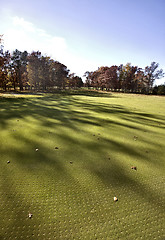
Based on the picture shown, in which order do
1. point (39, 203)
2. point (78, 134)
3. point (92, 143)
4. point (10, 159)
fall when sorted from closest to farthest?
1. point (39, 203)
2. point (10, 159)
3. point (92, 143)
4. point (78, 134)

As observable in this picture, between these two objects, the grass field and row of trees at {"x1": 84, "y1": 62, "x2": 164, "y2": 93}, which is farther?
row of trees at {"x1": 84, "y1": 62, "x2": 164, "y2": 93}

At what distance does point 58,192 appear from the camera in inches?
82.7

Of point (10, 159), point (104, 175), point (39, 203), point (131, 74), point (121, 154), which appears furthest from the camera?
point (131, 74)

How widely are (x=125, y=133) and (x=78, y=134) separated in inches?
79.5

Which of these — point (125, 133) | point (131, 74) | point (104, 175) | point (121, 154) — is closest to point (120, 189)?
point (104, 175)

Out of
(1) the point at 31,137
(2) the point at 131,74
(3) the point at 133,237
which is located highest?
(2) the point at 131,74

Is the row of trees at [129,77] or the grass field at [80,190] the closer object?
the grass field at [80,190]

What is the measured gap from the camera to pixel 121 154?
3.48m

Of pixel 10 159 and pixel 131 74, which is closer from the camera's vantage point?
pixel 10 159

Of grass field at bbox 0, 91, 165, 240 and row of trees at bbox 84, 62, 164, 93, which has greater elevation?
row of trees at bbox 84, 62, 164, 93

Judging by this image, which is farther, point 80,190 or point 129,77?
point 129,77

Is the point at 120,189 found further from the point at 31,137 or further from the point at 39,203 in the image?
the point at 31,137

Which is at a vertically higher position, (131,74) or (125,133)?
(131,74)

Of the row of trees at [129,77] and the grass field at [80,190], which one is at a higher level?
the row of trees at [129,77]
